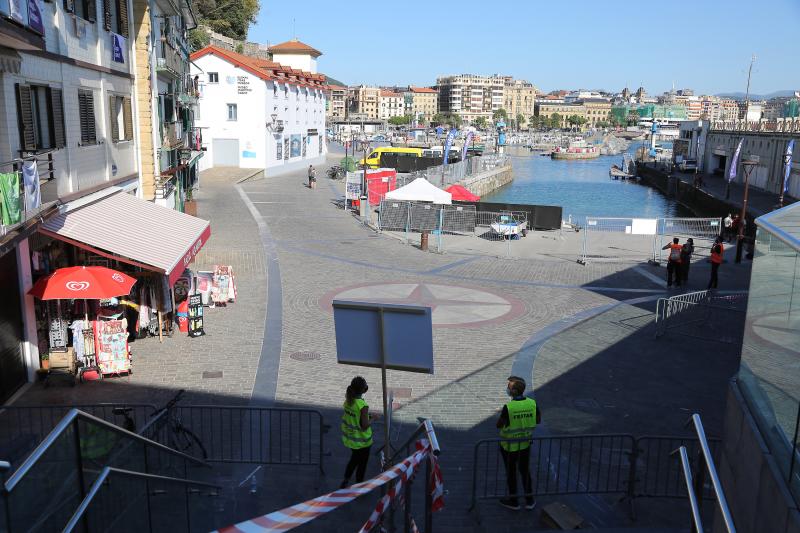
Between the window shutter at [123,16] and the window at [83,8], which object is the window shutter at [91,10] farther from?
the window shutter at [123,16]

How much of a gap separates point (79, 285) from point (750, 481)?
10506 mm

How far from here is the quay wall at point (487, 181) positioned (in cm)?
5756

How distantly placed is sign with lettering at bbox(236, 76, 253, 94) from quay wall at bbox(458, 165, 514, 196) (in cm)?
1698

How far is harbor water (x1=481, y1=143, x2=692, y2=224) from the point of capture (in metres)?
61.0

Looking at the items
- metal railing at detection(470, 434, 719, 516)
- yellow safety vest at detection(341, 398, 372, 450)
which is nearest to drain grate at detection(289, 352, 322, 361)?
metal railing at detection(470, 434, 719, 516)

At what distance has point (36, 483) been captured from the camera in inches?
163

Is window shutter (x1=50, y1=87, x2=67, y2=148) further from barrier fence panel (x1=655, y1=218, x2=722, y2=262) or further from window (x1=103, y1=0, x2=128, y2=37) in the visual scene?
barrier fence panel (x1=655, y1=218, x2=722, y2=262)

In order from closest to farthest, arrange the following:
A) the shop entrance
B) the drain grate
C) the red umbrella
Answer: the shop entrance, the red umbrella, the drain grate

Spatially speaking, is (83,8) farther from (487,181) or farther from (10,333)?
(487,181)

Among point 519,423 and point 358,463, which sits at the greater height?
point 519,423

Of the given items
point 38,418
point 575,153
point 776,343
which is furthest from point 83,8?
point 575,153

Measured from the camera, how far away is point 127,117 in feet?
63.6

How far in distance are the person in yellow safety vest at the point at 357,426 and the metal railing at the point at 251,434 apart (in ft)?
2.13

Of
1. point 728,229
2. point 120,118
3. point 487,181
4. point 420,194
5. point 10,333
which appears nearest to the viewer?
point 10,333
